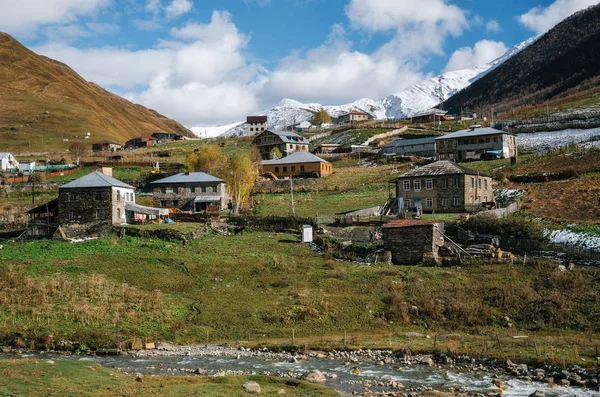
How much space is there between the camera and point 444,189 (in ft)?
209

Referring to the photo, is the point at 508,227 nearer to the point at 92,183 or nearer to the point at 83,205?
the point at 92,183

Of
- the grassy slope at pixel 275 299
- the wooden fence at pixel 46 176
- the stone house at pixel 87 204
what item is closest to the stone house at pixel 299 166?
the wooden fence at pixel 46 176

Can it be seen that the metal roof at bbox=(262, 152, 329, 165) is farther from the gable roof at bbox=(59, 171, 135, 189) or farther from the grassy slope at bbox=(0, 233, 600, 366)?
the grassy slope at bbox=(0, 233, 600, 366)

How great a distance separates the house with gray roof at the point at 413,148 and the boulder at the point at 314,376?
87380 mm

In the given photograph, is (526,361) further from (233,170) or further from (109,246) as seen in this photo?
(233,170)

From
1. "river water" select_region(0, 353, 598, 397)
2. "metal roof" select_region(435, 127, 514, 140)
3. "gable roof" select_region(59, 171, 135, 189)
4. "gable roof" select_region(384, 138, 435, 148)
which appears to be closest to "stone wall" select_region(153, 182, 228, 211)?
"gable roof" select_region(59, 171, 135, 189)

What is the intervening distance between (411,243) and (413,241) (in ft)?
0.75

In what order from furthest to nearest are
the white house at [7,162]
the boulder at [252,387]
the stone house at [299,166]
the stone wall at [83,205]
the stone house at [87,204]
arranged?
the white house at [7,162] < the stone house at [299,166] < the stone wall at [83,205] < the stone house at [87,204] < the boulder at [252,387]

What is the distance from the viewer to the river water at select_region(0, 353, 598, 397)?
25625mm

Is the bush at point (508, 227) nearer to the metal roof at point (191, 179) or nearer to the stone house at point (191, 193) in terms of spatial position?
the stone house at point (191, 193)

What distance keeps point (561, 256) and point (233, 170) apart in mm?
44150

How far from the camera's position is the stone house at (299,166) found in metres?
97.6

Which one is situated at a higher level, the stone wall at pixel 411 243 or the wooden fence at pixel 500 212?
the wooden fence at pixel 500 212

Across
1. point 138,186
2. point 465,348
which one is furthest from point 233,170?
point 465,348
